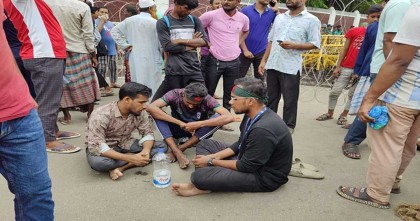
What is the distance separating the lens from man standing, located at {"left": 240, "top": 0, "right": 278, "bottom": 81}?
4.90 metres

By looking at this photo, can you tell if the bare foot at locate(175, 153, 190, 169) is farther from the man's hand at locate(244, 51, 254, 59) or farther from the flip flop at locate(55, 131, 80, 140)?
the man's hand at locate(244, 51, 254, 59)

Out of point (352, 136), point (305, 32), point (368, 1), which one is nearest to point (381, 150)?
point (352, 136)

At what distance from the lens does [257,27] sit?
16.2 feet

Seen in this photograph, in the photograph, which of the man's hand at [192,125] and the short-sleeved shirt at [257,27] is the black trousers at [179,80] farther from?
the short-sleeved shirt at [257,27]

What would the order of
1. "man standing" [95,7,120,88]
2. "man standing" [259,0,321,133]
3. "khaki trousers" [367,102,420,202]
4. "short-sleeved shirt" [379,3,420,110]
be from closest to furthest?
"short-sleeved shirt" [379,3,420,110] < "khaki trousers" [367,102,420,202] < "man standing" [259,0,321,133] < "man standing" [95,7,120,88]

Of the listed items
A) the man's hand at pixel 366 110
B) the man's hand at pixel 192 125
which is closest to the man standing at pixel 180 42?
the man's hand at pixel 192 125

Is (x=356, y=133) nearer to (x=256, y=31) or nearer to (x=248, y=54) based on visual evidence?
(x=248, y=54)

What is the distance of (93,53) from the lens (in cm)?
439

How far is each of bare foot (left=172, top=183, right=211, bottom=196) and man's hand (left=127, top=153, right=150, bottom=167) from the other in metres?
0.50

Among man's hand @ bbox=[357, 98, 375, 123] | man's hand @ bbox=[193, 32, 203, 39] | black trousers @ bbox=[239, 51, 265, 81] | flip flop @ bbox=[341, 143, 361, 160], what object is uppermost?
man's hand @ bbox=[193, 32, 203, 39]

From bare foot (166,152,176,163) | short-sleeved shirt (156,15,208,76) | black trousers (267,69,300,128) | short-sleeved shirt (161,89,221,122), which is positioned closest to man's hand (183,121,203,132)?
short-sleeved shirt (161,89,221,122)

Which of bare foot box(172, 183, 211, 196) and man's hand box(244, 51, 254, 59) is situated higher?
man's hand box(244, 51, 254, 59)

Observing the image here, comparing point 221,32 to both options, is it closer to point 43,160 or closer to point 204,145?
point 204,145

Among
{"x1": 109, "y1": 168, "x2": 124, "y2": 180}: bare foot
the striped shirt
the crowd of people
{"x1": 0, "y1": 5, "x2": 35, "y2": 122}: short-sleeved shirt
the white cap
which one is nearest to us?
{"x1": 0, "y1": 5, "x2": 35, "y2": 122}: short-sleeved shirt
